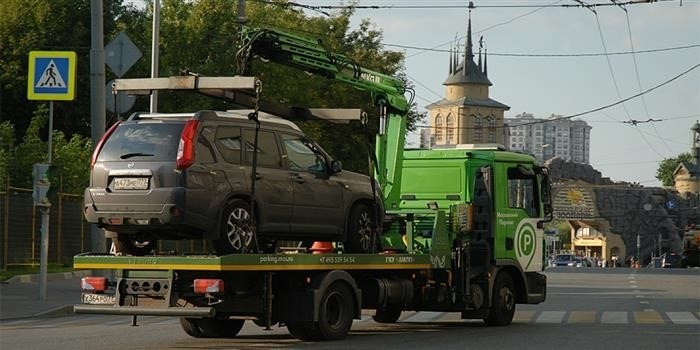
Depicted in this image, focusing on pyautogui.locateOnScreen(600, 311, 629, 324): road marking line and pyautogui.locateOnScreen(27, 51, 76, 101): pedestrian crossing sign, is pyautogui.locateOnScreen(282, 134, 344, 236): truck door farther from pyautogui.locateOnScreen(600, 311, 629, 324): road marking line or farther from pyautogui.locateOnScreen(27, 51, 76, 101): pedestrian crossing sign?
pyautogui.locateOnScreen(27, 51, 76, 101): pedestrian crossing sign

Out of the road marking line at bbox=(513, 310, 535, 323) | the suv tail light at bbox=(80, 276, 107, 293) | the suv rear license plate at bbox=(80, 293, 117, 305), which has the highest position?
the suv tail light at bbox=(80, 276, 107, 293)

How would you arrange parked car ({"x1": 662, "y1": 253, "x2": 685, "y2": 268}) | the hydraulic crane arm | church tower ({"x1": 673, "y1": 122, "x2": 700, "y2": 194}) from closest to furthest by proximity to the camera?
the hydraulic crane arm → parked car ({"x1": 662, "y1": 253, "x2": 685, "y2": 268}) → church tower ({"x1": 673, "y1": 122, "x2": 700, "y2": 194})

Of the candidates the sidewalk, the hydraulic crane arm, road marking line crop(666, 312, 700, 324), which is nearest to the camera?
the hydraulic crane arm

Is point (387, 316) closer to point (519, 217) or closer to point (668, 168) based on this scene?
point (519, 217)

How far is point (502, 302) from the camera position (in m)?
21.0

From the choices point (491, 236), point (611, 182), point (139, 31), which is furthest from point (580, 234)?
point (491, 236)

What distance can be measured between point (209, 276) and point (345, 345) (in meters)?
2.20

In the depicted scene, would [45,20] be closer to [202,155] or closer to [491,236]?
[491,236]

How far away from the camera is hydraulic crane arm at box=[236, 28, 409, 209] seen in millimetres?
18859

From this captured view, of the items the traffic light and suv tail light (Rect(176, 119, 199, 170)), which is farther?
the traffic light

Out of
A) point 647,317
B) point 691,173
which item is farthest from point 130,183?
point 691,173

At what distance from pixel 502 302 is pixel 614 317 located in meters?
4.17

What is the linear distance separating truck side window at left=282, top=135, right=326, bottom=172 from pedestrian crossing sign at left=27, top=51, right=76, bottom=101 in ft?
25.9

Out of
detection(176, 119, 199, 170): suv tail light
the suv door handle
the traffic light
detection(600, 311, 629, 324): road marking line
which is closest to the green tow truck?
detection(176, 119, 199, 170): suv tail light
